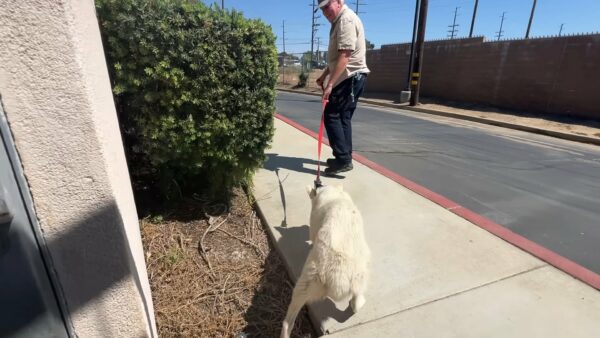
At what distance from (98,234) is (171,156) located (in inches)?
53.4

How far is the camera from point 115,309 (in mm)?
1471

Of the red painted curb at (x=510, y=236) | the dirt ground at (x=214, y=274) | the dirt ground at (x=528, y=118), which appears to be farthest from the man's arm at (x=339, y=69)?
the dirt ground at (x=528, y=118)

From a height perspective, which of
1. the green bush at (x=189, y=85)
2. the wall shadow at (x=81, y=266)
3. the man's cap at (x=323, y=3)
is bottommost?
the wall shadow at (x=81, y=266)

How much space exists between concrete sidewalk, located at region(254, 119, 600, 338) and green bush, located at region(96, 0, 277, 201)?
33.8 inches

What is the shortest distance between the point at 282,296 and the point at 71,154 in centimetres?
162

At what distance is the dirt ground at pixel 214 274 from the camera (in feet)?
6.84

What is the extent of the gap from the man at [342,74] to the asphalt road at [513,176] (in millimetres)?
1020

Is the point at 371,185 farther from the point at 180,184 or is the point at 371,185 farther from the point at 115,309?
the point at 115,309

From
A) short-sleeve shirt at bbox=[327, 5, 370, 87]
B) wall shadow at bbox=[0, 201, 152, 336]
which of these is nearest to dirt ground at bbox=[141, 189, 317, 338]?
wall shadow at bbox=[0, 201, 152, 336]


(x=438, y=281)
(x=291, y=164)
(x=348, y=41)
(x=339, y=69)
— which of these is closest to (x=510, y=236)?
(x=438, y=281)

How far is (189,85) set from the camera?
8.19ft

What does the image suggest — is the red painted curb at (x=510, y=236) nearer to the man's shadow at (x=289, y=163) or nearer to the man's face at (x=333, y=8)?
the man's shadow at (x=289, y=163)

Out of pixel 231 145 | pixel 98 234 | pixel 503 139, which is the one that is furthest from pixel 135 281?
pixel 503 139

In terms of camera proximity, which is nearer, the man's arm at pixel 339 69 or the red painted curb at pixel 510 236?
the red painted curb at pixel 510 236
